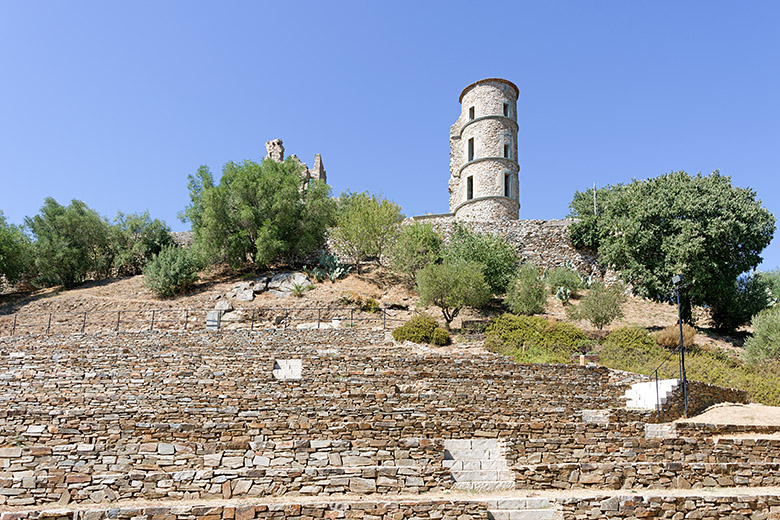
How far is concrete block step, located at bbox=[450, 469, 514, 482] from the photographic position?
859 centimetres

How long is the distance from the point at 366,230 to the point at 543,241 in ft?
33.2

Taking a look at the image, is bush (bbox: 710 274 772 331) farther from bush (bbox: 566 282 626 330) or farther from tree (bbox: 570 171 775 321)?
bush (bbox: 566 282 626 330)

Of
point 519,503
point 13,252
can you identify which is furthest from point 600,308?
point 13,252

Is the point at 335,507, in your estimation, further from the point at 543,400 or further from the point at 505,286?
the point at 505,286

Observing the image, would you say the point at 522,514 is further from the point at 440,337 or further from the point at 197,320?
the point at 197,320

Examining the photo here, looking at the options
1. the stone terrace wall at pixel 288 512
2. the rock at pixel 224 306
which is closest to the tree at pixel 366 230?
the rock at pixel 224 306

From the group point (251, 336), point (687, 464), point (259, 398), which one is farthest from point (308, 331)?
point (687, 464)

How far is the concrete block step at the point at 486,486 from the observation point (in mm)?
8370

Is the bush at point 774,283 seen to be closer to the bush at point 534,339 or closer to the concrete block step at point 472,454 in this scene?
the bush at point 534,339

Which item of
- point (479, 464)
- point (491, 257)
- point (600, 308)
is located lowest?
point (479, 464)

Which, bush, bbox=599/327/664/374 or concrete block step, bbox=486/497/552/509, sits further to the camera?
bush, bbox=599/327/664/374

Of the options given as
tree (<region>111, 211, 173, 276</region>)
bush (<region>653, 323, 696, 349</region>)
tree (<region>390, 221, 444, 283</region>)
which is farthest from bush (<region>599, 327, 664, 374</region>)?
tree (<region>111, 211, 173, 276</region>)

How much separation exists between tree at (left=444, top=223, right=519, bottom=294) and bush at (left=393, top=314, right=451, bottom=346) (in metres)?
5.74

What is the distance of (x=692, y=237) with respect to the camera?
65.1 feet
